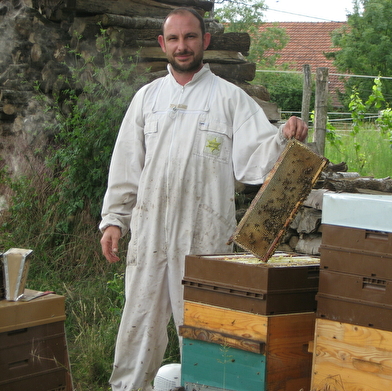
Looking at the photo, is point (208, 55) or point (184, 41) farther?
point (208, 55)

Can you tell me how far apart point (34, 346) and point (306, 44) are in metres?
27.6

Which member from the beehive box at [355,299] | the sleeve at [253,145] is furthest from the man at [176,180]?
the beehive box at [355,299]

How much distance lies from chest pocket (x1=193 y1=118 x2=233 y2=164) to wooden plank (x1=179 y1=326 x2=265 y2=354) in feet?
3.22

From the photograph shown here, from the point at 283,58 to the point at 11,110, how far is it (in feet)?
76.0

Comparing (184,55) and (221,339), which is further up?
(184,55)

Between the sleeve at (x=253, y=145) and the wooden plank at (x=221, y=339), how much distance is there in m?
0.88

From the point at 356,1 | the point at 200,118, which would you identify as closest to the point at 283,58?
the point at 356,1

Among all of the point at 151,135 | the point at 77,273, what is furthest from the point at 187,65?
the point at 77,273

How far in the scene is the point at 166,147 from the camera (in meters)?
3.35

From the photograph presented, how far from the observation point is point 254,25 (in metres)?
28.0

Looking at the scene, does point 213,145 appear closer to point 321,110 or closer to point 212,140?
point 212,140

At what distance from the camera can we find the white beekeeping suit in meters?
3.29

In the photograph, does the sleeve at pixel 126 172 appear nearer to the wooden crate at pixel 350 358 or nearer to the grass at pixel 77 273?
the grass at pixel 77 273

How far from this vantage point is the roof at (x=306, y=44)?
2714 centimetres
